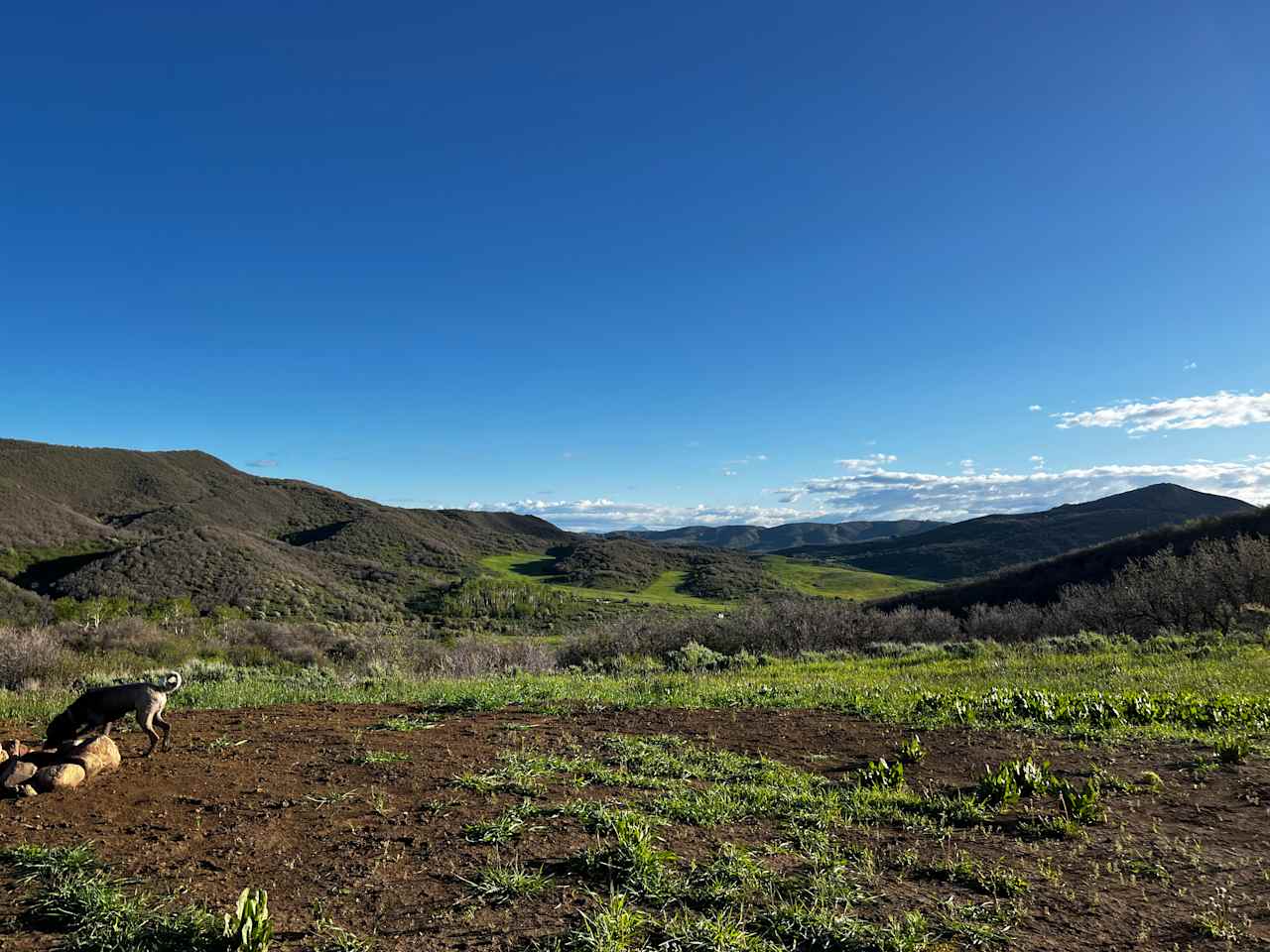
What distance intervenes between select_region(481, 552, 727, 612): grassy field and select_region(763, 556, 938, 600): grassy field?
69.4 feet

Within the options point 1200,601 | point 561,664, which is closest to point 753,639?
point 561,664

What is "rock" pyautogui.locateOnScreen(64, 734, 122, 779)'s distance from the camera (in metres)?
5.76

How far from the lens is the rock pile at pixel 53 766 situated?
17.6 feet

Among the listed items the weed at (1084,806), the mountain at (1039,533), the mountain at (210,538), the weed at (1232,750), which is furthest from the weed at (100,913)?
the mountain at (1039,533)

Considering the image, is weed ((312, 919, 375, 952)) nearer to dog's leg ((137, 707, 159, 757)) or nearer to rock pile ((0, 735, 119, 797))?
rock pile ((0, 735, 119, 797))

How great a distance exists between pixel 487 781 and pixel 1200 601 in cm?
2928

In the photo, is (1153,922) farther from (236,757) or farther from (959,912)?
(236,757)

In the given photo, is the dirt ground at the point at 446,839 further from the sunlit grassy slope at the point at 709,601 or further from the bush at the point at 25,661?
the sunlit grassy slope at the point at 709,601

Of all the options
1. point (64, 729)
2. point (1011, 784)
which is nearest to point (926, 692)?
point (1011, 784)

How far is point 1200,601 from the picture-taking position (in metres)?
23.8

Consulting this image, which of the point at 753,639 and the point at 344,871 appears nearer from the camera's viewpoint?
the point at 344,871

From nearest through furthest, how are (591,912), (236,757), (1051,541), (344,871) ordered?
(591,912) < (344,871) < (236,757) < (1051,541)

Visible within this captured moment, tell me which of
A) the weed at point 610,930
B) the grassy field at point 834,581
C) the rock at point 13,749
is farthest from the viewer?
the grassy field at point 834,581

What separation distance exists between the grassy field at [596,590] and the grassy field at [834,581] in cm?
2116
